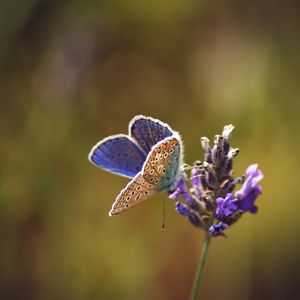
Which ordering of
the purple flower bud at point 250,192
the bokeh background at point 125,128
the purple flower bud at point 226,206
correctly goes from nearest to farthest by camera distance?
the purple flower bud at point 226,206, the purple flower bud at point 250,192, the bokeh background at point 125,128

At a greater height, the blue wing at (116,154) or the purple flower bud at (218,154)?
the purple flower bud at (218,154)

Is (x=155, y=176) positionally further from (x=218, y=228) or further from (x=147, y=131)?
(x=218, y=228)

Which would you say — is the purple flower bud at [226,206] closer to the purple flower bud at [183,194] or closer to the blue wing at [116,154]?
the purple flower bud at [183,194]

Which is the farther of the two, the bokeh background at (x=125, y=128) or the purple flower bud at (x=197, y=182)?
the bokeh background at (x=125, y=128)

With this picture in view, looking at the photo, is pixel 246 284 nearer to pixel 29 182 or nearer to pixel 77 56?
pixel 29 182

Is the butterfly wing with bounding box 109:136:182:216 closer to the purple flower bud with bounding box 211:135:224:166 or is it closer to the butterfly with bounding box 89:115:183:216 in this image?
the butterfly with bounding box 89:115:183:216

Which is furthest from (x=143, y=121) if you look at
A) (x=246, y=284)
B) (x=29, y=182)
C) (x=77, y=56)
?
(x=77, y=56)

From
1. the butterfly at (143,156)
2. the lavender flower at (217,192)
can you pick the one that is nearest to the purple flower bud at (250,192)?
the lavender flower at (217,192)
